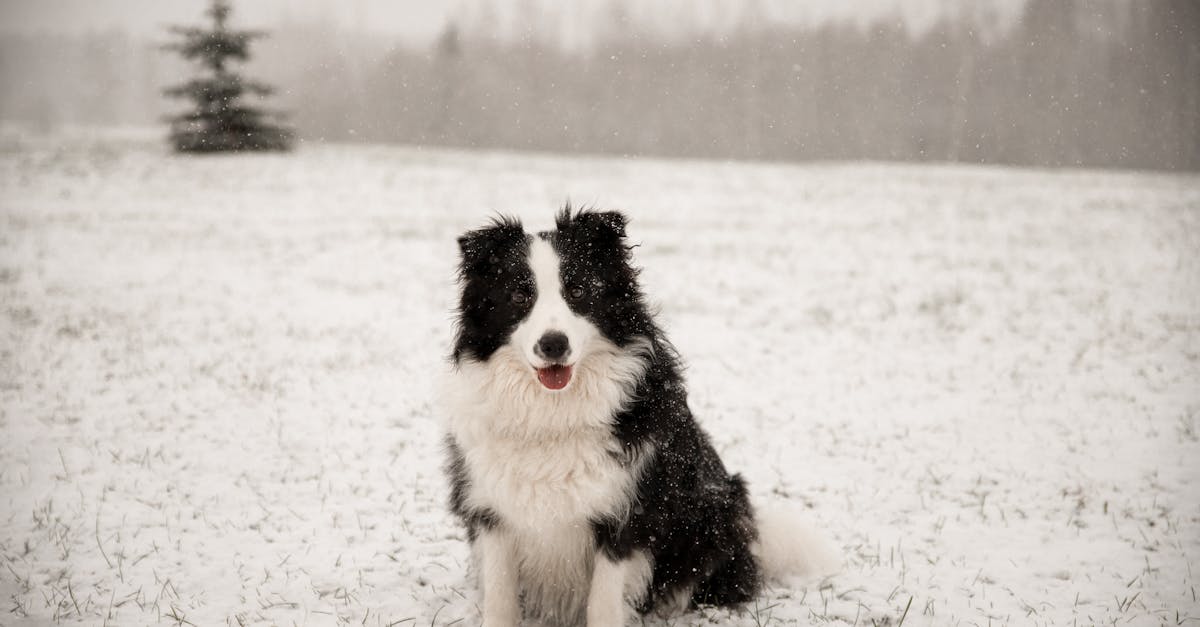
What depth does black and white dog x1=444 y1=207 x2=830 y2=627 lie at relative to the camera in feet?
11.7

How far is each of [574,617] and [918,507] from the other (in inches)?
126

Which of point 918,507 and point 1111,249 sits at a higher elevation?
point 1111,249

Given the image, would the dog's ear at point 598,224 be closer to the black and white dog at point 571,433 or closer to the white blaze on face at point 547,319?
the black and white dog at point 571,433

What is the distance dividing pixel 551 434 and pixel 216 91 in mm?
31730

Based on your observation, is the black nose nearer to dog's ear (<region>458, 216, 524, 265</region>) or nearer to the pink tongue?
the pink tongue

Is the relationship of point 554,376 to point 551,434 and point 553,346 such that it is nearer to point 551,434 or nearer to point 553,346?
point 553,346

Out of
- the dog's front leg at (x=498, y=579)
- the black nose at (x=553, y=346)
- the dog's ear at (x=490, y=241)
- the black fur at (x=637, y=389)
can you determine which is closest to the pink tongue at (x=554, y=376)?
the black nose at (x=553, y=346)

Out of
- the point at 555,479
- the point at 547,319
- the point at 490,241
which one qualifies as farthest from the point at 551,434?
the point at 490,241

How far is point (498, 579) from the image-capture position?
12.3ft

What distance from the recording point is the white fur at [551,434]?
3.54 metres

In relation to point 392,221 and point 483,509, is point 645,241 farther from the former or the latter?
point 483,509

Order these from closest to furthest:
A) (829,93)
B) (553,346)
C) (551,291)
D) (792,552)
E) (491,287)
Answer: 1. (553,346)
2. (551,291)
3. (491,287)
4. (792,552)
5. (829,93)

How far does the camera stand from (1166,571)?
15.3 ft

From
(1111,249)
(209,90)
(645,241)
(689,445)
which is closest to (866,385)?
(689,445)
